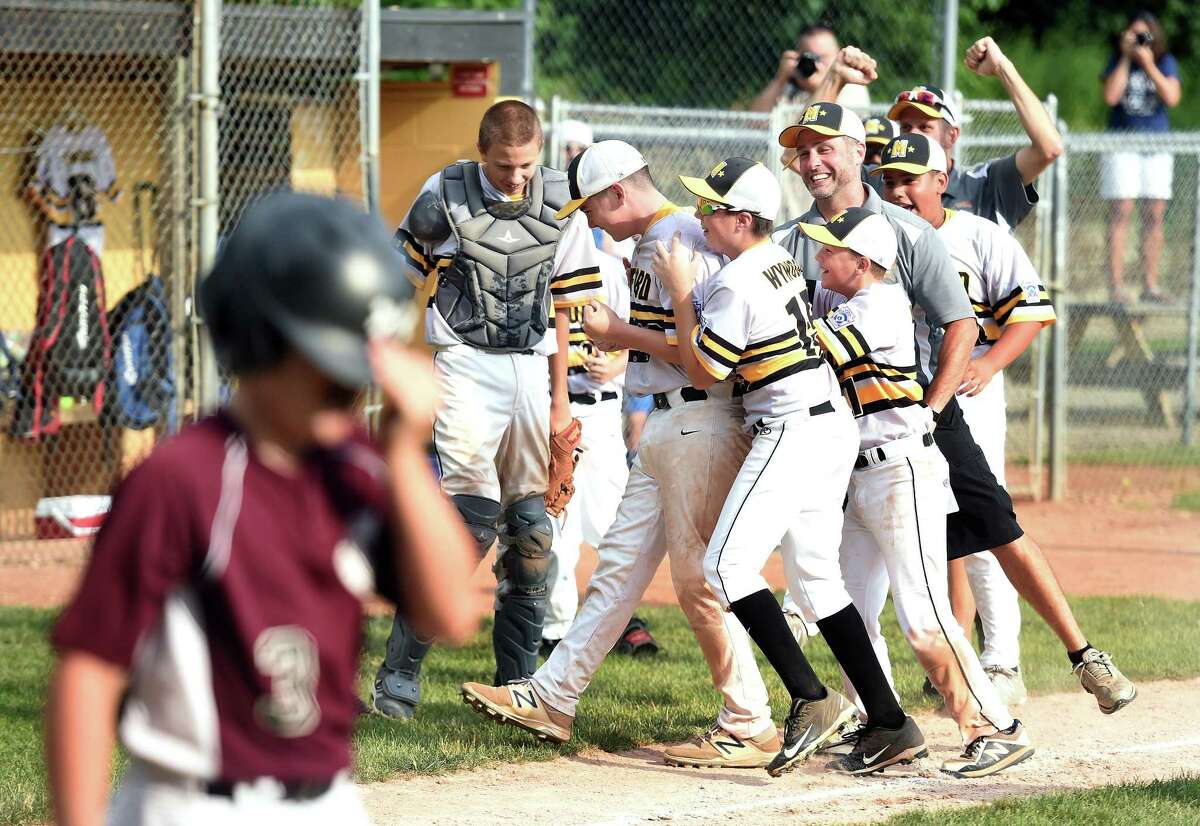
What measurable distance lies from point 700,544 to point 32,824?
2.15 m

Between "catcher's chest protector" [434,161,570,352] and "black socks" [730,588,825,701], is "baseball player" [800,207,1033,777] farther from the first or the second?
"catcher's chest protector" [434,161,570,352]

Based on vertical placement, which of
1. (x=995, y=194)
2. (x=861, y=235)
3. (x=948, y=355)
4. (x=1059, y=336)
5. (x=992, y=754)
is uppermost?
(x=995, y=194)

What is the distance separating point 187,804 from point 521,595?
3.83 meters

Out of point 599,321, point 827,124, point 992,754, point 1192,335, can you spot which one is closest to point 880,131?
point 827,124

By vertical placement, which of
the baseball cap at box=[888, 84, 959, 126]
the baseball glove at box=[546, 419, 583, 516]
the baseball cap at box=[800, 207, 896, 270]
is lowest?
the baseball glove at box=[546, 419, 583, 516]

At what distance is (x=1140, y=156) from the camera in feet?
43.8

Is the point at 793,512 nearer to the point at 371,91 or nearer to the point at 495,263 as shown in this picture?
the point at 495,263

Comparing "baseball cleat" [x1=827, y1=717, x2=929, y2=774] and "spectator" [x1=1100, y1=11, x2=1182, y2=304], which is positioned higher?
"spectator" [x1=1100, y1=11, x2=1182, y2=304]

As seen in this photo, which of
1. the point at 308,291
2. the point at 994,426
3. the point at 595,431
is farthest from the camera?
the point at 595,431

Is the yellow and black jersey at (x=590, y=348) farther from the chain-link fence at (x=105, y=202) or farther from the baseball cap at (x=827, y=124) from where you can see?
the chain-link fence at (x=105, y=202)

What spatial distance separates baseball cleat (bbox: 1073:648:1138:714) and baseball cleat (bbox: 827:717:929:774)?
0.86m

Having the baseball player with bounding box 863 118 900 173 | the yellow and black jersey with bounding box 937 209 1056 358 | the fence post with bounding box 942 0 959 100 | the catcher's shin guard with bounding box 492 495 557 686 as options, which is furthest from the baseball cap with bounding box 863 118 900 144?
the fence post with bounding box 942 0 959 100

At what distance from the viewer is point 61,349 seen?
996 cm

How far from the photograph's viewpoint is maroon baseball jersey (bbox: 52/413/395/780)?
2.05m
